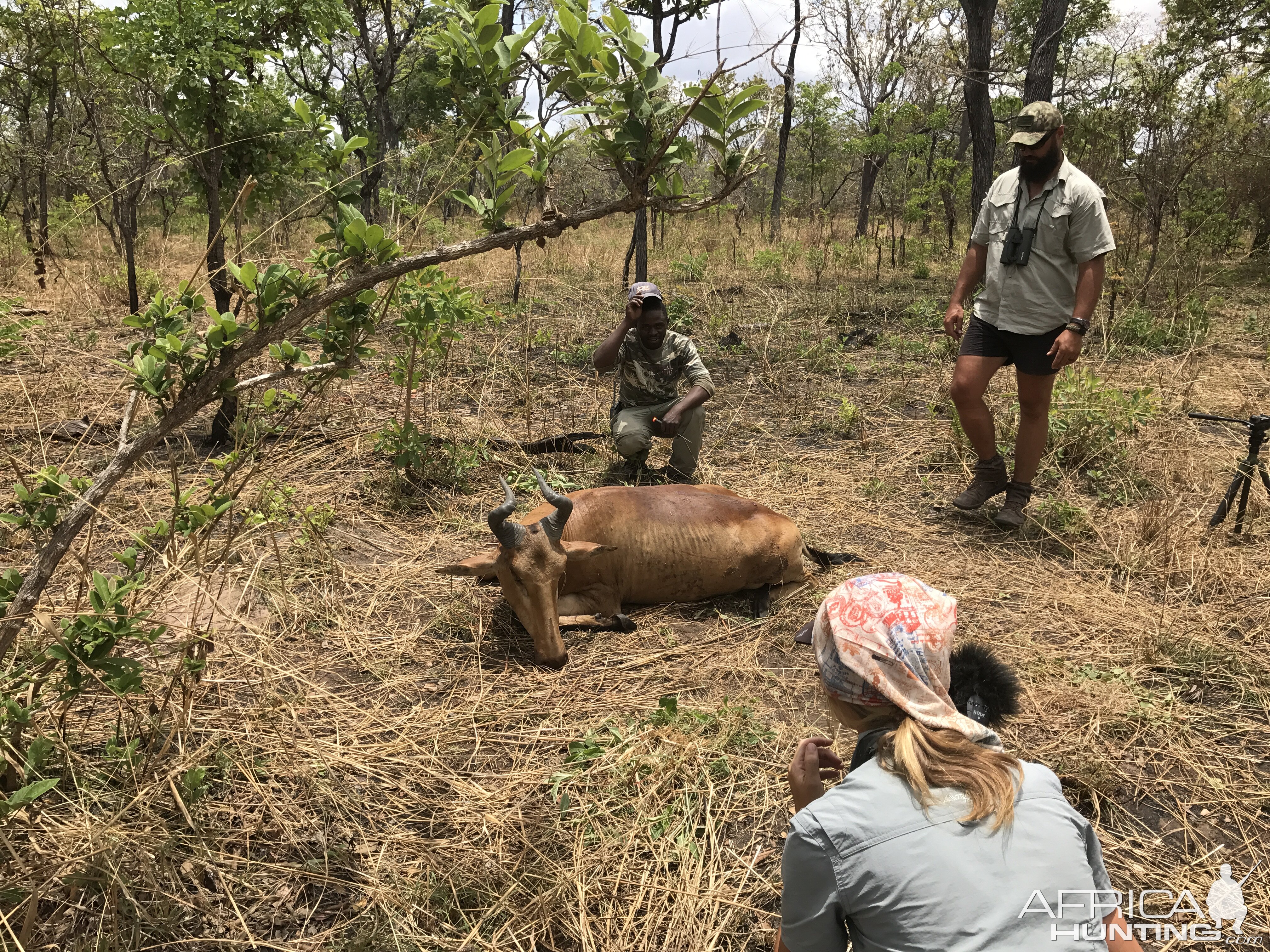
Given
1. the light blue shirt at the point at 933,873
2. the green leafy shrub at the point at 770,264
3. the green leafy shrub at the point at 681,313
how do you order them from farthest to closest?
1. the green leafy shrub at the point at 770,264
2. the green leafy shrub at the point at 681,313
3. the light blue shirt at the point at 933,873

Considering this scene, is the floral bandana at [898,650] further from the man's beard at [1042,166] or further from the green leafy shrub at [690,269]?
the green leafy shrub at [690,269]

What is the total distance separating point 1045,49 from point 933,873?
1109 centimetres

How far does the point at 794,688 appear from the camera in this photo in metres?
4.06

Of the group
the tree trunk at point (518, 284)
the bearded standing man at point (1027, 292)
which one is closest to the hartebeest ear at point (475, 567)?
the bearded standing man at point (1027, 292)

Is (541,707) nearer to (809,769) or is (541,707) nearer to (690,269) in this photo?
(809,769)

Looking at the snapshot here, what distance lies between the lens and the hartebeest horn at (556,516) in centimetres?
441

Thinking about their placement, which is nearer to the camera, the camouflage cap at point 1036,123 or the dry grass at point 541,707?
the dry grass at point 541,707

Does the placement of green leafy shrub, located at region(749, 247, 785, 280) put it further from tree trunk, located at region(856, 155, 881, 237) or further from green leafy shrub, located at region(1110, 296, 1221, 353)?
tree trunk, located at region(856, 155, 881, 237)

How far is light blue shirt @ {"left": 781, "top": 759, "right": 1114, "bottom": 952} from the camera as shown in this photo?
158cm

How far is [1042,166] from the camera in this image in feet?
17.1

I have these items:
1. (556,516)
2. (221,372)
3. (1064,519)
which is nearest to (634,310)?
(556,516)

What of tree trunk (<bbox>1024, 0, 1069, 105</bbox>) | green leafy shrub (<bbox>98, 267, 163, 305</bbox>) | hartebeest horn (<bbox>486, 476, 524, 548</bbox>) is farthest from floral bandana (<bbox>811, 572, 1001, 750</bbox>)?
green leafy shrub (<bbox>98, 267, 163, 305</bbox>)

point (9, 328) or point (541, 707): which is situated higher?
point (9, 328)

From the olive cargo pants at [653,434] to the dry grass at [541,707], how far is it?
1.03ft
